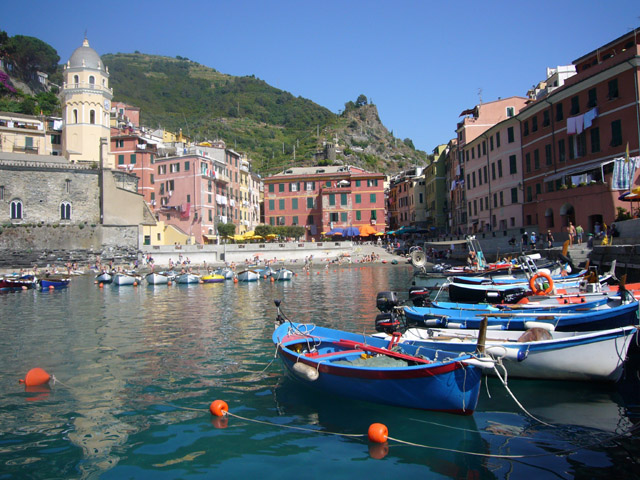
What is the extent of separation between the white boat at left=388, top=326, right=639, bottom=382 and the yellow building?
206 ft

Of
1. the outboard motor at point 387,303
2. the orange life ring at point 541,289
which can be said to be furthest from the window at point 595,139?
the outboard motor at point 387,303

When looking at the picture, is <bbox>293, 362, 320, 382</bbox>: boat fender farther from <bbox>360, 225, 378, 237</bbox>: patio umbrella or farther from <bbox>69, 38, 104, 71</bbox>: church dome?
<bbox>69, 38, 104, 71</bbox>: church dome

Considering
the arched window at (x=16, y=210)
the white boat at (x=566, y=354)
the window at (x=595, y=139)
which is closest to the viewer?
the white boat at (x=566, y=354)

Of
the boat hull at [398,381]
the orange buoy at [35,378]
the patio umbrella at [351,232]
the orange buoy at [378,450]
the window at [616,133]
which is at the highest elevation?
the window at [616,133]

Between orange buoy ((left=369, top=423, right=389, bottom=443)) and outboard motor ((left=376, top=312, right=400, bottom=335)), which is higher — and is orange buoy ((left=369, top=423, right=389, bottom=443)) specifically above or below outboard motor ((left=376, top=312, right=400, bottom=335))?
below

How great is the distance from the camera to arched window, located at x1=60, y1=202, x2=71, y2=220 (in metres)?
56.8

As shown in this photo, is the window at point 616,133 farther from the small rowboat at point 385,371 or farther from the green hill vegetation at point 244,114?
the green hill vegetation at point 244,114

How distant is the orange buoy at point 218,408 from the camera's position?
924cm

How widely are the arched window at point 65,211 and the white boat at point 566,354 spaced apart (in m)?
57.4

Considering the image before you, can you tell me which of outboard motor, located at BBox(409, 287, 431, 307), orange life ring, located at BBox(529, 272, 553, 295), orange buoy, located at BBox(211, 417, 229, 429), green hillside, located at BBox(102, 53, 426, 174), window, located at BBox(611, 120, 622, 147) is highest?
green hillside, located at BBox(102, 53, 426, 174)

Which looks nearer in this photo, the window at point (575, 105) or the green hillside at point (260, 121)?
the window at point (575, 105)

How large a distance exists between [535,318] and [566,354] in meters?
3.40

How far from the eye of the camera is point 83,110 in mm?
63406

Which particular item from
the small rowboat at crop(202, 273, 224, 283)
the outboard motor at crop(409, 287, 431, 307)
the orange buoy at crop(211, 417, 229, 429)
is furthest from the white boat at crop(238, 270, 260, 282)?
the orange buoy at crop(211, 417, 229, 429)
